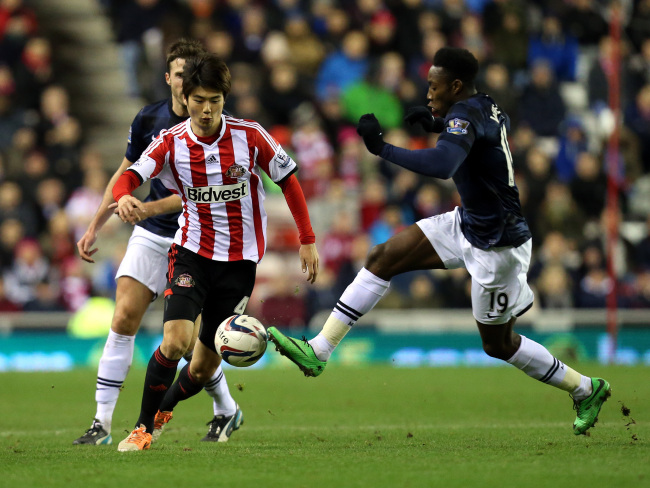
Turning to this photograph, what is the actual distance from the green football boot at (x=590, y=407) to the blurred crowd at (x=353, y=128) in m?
7.20

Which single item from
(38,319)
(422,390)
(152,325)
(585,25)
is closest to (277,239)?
(152,325)

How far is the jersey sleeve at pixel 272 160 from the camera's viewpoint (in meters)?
7.03

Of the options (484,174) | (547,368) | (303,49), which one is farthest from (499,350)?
(303,49)

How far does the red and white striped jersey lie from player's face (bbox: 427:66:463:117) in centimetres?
103

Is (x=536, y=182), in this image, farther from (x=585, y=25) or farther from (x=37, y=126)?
(x=37, y=126)

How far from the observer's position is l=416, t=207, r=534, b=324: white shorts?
712 cm

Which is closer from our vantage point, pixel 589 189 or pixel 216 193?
pixel 216 193

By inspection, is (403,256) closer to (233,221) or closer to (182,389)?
(233,221)

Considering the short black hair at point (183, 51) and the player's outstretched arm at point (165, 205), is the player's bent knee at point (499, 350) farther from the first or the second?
the short black hair at point (183, 51)

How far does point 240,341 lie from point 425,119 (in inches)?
79.4

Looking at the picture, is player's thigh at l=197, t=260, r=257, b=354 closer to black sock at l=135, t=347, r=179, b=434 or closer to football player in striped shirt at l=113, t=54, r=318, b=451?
football player in striped shirt at l=113, t=54, r=318, b=451

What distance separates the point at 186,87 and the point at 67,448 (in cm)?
247

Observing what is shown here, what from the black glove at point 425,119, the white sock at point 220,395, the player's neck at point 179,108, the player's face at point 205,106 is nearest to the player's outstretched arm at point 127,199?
the player's face at point 205,106

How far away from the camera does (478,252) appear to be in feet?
23.5
